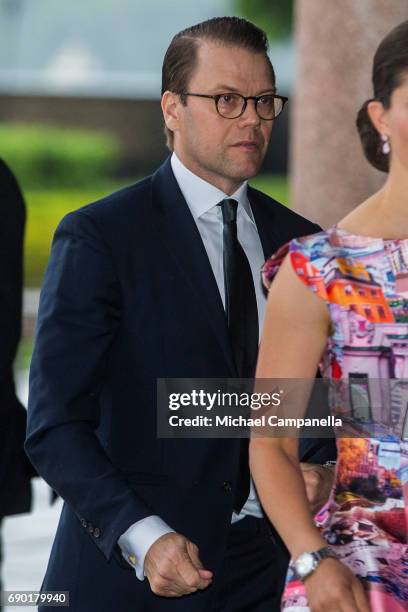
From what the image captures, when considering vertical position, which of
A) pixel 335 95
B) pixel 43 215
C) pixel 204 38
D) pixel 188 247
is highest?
pixel 43 215

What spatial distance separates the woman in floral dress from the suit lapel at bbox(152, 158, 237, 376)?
3.09ft

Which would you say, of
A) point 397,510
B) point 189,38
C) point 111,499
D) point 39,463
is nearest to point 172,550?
point 111,499

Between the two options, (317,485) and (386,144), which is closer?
(386,144)

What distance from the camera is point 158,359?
414cm

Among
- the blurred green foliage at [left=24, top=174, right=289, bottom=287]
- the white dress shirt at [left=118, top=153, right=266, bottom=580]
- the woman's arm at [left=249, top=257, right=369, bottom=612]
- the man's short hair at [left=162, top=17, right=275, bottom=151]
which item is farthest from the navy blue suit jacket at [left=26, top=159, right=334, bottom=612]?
the blurred green foliage at [left=24, top=174, right=289, bottom=287]

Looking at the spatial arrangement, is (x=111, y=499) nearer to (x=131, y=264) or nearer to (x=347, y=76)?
(x=131, y=264)

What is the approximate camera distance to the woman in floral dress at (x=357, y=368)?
314 cm

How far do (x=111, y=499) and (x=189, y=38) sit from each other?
1.49 meters

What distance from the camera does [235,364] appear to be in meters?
4.21

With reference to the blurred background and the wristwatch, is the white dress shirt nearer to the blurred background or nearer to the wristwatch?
the wristwatch

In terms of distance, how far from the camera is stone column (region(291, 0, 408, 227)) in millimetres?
8773

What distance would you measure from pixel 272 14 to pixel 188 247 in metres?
39.9

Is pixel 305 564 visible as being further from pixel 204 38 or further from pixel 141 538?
pixel 204 38

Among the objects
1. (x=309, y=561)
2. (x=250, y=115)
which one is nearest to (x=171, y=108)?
(x=250, y=115)
